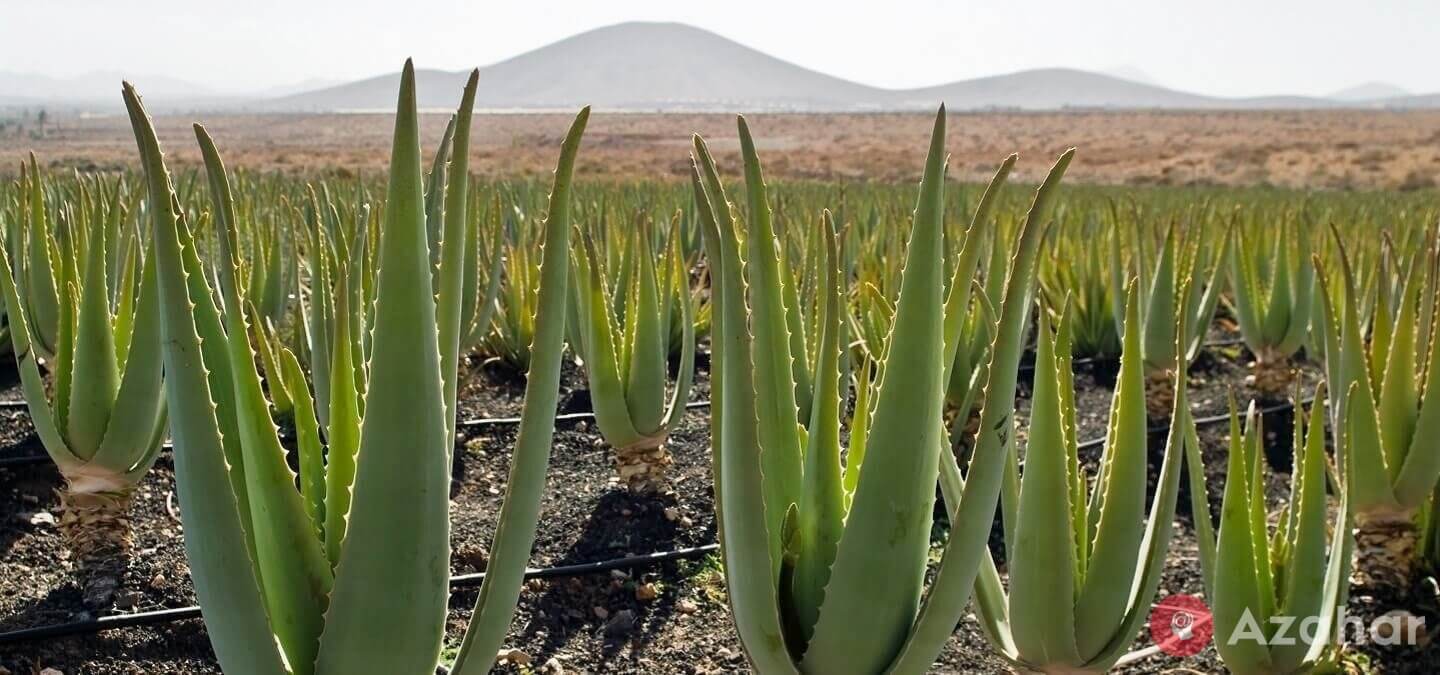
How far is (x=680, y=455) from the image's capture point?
3.81 metres

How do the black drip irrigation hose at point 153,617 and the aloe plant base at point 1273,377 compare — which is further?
the aloe plant base at point 1273,377

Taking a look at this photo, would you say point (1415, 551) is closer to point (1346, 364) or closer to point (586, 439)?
point (1346, 364)

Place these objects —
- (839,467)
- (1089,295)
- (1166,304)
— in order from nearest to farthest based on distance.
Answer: (839,467)
(1166,304)
(1089,295)

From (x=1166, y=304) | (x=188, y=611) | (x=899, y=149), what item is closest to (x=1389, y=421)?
(x=1166, y=304)

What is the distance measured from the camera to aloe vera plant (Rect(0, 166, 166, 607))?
222 centimetres

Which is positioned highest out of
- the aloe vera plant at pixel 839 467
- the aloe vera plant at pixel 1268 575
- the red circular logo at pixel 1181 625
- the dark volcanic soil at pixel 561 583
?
the aloe vera plant at pixel 839 467

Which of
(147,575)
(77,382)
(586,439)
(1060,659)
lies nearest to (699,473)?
(586,439)


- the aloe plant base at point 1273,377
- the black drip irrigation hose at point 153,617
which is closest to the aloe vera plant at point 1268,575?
the black drip irrigation hose at point 153,617

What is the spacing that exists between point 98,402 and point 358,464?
164cm

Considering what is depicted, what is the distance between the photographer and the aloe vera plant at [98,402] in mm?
2221

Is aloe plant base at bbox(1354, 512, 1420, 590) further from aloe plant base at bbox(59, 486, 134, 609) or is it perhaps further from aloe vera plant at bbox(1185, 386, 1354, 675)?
aloe plant base at bbox(59, 486, 134, 609)

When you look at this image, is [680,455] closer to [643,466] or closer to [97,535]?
[643,466]

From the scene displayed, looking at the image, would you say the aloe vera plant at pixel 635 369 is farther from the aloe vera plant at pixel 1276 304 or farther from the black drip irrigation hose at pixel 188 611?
the aloe vera plant at pixel 1276 304

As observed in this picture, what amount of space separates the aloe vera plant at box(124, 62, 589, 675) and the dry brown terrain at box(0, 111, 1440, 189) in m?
13.7
